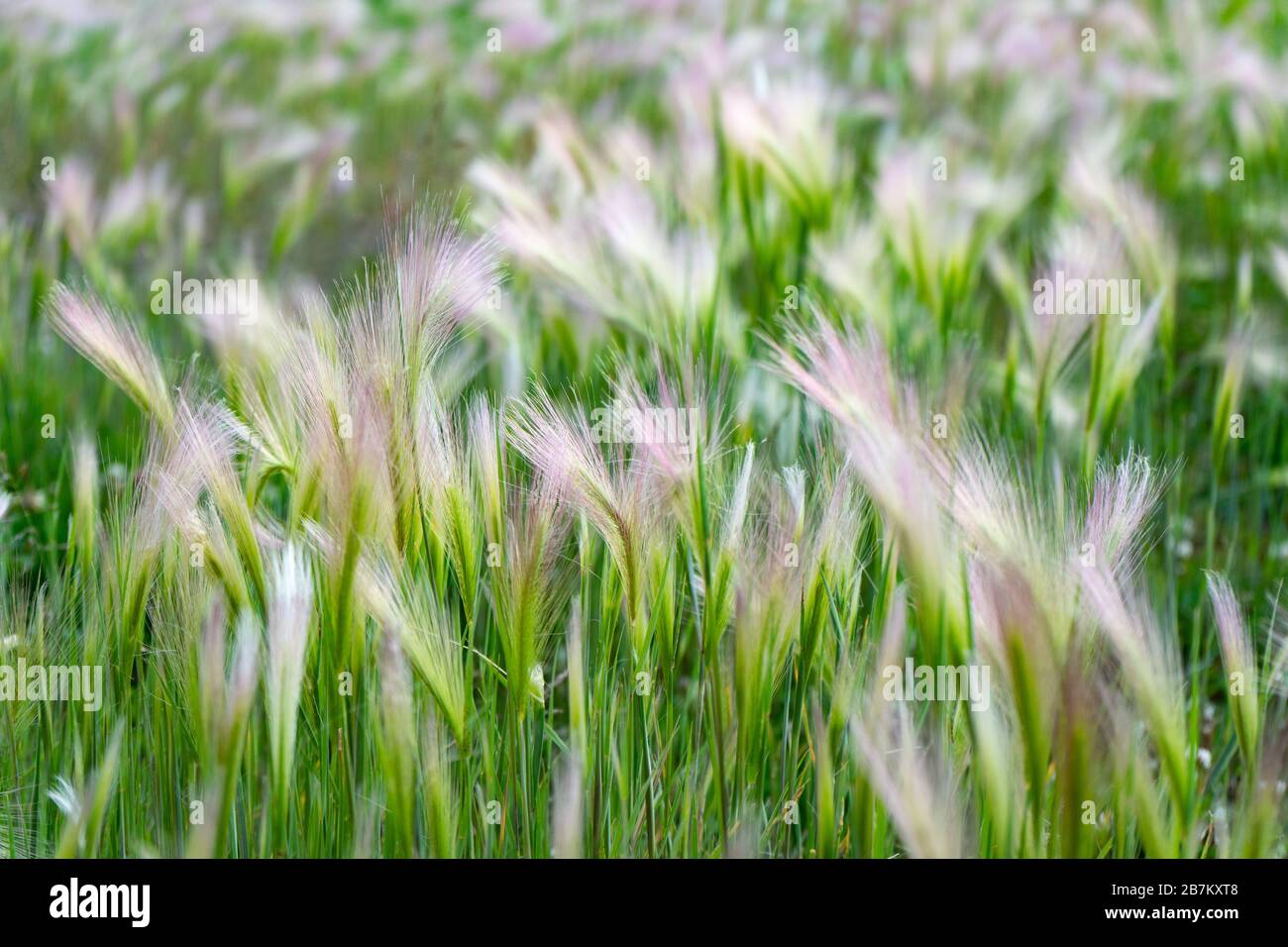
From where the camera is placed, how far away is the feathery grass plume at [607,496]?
3.01ft

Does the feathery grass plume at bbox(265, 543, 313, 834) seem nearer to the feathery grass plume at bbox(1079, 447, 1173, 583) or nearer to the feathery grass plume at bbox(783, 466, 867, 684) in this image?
the feathery grass plume at bbox(783, 466, 867, 684)

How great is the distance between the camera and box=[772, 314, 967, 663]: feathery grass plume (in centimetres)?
79

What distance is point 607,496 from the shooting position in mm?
920

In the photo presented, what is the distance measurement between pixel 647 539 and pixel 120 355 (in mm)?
497

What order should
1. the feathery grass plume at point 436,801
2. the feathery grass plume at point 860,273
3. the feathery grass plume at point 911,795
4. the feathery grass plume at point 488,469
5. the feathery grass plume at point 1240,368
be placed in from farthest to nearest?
the feathery grass plume at point 860,273, the feathery grass plume at point 1240,368, the feathery grass plume at point 488,469, the feathery grass plume at point 436,801, the feathery grass plume at point 911,795

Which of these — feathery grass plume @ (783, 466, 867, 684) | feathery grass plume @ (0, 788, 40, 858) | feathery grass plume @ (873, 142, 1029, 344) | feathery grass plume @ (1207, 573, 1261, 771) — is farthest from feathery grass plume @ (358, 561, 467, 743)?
feathery grass plume @ (873, 142, 1029, 344)

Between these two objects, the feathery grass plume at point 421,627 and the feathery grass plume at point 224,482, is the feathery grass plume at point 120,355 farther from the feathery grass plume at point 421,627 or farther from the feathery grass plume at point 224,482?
the feathery grass plume at point 421,627

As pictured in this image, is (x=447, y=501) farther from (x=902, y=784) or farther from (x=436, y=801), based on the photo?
(x=902, y=784)

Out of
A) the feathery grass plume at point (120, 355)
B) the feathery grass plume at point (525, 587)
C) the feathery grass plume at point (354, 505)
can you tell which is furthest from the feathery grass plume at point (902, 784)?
the feathery grass plume at point (120, 355)

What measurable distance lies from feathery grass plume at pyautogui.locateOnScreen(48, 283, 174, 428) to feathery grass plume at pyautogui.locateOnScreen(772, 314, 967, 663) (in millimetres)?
548

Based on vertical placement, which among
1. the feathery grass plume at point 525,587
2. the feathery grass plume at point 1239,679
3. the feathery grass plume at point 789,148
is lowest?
the feathery grass plume at point 1239,679

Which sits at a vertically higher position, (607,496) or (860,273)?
(860,273)

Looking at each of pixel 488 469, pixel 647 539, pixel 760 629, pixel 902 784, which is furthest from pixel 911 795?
pixel 488 469
